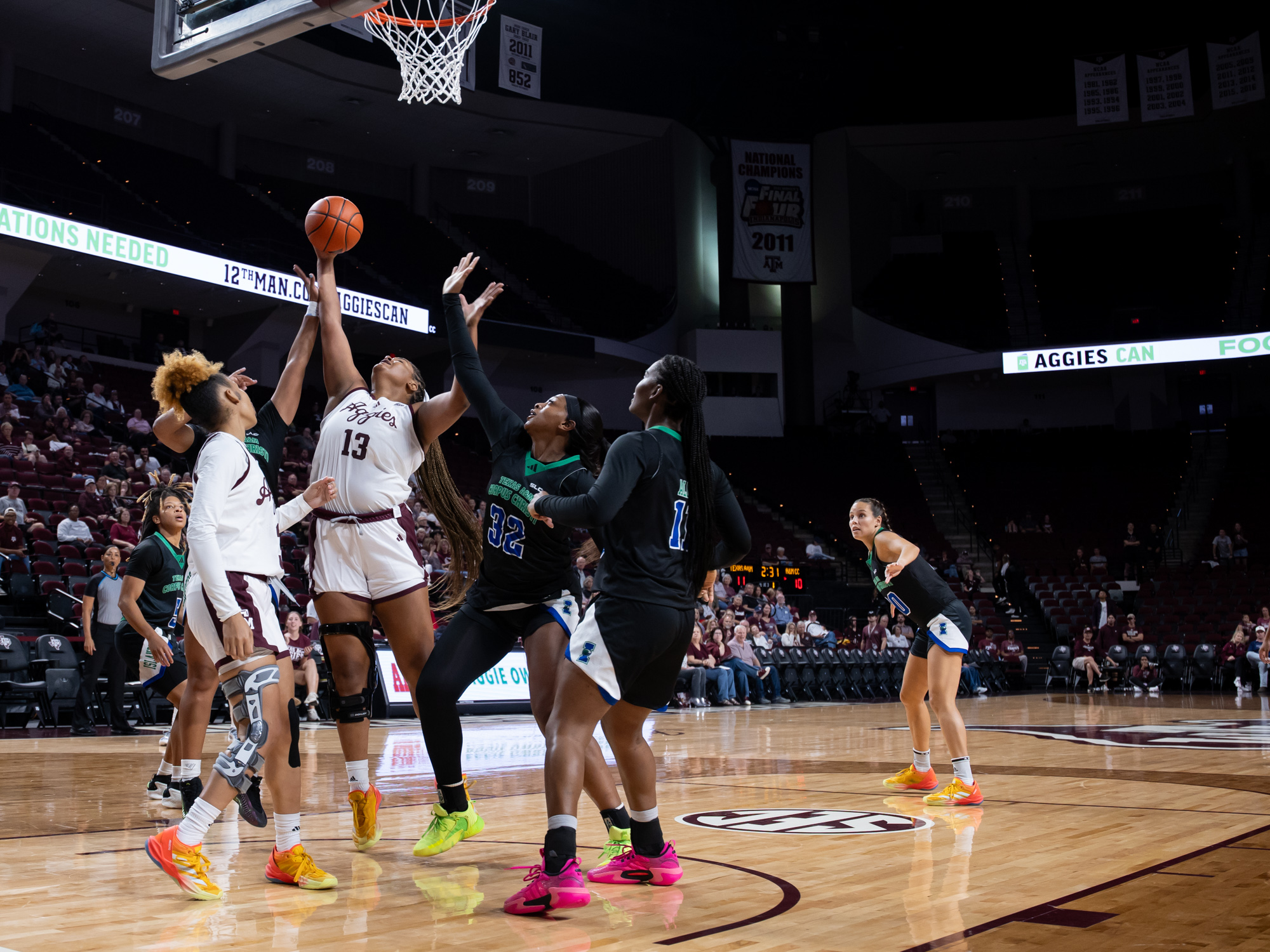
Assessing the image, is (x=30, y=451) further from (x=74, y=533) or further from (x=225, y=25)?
(x=225, y=25)

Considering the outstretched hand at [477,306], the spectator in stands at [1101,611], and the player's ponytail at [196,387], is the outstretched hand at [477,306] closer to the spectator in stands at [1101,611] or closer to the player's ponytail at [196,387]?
the player's ponytail at [196,387]

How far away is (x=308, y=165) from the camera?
31.3 m

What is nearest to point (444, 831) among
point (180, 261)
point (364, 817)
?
point (364, 817)

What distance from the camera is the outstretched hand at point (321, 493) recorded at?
4449mm

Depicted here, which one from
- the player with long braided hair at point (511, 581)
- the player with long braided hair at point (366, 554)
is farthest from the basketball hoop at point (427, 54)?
the player with long braided hair at point (511, 581)

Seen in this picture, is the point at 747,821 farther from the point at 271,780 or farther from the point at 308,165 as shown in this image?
the point at 308,165

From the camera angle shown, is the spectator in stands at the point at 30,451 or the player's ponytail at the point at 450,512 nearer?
the player's ponytail at the point at 450,512

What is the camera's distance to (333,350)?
501 cm

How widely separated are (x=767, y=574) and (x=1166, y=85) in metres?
16.6

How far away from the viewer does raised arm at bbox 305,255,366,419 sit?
197 inches

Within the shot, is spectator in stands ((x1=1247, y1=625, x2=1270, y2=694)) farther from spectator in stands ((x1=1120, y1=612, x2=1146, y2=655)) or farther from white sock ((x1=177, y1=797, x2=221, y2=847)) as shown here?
white sock ((x1=177, y1=797, x2=221, y2=847))

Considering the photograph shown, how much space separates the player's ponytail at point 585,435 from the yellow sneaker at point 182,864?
6.29 feet

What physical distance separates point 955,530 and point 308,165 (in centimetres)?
2021

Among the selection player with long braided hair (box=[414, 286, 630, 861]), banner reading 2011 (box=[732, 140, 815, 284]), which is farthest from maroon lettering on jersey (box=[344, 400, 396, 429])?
banner reading 2011 (box=[732, 140, 815, 284])
